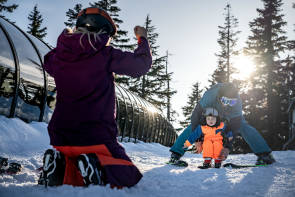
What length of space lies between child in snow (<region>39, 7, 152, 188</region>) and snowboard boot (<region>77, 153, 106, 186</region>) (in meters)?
0.02

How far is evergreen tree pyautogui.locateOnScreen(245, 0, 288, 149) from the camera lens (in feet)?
62.0

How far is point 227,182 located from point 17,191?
1.90 metres

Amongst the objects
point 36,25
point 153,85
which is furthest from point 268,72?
point 36,25

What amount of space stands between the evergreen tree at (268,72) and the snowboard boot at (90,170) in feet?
64.2

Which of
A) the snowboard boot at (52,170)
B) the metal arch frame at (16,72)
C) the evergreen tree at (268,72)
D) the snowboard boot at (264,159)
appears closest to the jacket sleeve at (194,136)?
the snowboard boot at (264,159)

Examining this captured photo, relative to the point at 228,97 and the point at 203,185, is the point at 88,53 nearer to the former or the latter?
the point at 203,185

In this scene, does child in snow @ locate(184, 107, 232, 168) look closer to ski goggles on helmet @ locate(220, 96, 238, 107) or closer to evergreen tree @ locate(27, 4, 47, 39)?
ski goggles on helmet @ locate(220, 96, 238, 107)

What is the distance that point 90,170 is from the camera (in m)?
1.64

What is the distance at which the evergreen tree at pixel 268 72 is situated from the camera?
18891 millimetres

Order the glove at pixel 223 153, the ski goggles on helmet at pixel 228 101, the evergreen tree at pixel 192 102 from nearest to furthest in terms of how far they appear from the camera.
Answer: the glove at pixel 223 153, the ski goggles on helmet at pixel 228 101, the evergreen tree at pixel 192 102

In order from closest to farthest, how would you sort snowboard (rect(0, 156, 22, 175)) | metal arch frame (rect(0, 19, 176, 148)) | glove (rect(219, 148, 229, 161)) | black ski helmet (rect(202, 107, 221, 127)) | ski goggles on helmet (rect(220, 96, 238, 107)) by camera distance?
snowboard (rect(0, 156, 22, 175))
glove (rect(219, 148, 229, 161))
black ski helmet (rect(202, 107, 221, 127))
ski goggles on helmet (rect(220, 96, 238, 107))
metal arch frame (rect(0, 19, 176, 148))

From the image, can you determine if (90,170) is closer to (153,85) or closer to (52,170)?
(52,170)

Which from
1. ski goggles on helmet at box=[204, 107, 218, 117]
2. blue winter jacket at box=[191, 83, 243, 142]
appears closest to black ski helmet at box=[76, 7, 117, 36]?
ski goggles on helmet at box=[204, 107, 218, 117]

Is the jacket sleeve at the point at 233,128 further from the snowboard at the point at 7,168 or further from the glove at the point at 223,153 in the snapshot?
the snowboard at the point at 7,168
